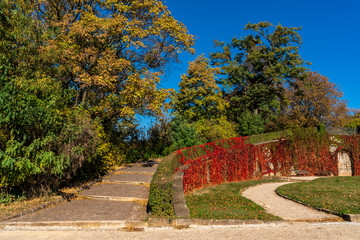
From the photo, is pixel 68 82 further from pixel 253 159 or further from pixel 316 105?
pixel 316 105

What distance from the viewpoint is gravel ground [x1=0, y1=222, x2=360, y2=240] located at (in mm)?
5387

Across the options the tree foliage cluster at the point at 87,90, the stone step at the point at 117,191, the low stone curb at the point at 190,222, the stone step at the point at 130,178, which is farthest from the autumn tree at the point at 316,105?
the low stone curb at the point at 190,222

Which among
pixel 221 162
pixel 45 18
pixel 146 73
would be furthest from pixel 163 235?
pixel 45 18

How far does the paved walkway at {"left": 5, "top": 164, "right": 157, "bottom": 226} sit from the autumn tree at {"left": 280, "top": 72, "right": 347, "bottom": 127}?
24.8 m

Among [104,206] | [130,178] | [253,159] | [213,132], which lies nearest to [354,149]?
[253,159]

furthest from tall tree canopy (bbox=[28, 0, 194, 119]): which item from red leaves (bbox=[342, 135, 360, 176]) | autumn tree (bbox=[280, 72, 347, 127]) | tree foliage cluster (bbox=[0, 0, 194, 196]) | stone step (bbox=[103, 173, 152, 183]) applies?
autumn tree (bbox=[280, 72, 347, 127])

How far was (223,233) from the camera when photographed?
563 cm

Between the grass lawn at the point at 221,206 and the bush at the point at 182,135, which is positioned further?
the bush at the point at 182,135

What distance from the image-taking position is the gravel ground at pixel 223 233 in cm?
539

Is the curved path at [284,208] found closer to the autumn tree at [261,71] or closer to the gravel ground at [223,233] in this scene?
the gravel ground at [223,233]

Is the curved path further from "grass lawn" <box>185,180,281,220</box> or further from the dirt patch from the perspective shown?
the dirt patch

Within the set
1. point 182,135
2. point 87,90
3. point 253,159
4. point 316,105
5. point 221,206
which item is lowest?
point 221,206

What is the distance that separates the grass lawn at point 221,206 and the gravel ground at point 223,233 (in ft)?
2.14

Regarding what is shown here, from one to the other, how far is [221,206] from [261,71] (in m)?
25.1
